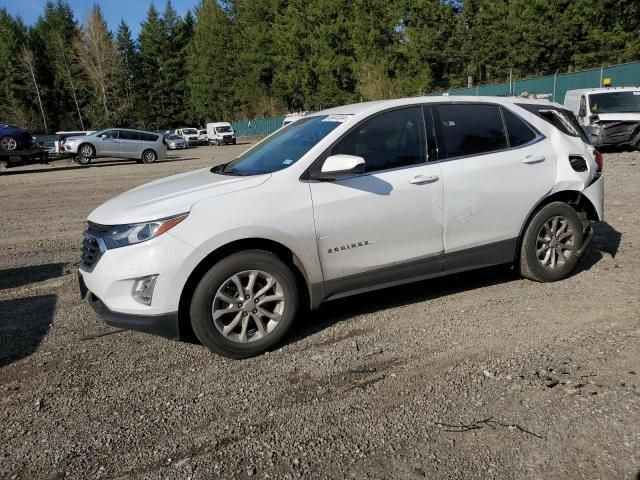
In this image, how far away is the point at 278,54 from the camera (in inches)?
2699

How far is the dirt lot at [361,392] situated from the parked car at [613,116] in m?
11.9

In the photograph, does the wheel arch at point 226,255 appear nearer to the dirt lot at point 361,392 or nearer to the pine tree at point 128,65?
the dirt lot at point 361,392

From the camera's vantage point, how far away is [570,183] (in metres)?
5.14

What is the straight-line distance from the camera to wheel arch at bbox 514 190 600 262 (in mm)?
5031

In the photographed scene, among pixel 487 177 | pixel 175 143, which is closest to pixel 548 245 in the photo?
pixel 487 177

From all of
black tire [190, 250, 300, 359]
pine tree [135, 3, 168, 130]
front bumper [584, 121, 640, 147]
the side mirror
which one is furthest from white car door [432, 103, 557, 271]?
pine tree [135, 3, 168, 130]

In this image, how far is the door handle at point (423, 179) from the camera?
4.43 m

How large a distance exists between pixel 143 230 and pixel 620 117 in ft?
51.6

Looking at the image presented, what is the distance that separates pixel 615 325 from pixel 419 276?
1.51 metres

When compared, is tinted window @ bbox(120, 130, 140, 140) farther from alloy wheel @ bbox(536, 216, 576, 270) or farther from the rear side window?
alloy wheel @ bbox(536, 216, 576, 270)

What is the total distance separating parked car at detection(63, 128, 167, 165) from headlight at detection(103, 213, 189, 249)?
77.0 feet

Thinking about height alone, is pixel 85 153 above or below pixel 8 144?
below

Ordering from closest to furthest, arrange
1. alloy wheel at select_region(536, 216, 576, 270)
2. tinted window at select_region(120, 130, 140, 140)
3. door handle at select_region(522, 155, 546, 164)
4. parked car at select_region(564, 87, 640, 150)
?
1. door handle at select_region(522, 155, 546, 164)
2. alloy wheel at select_region(536, 216, 576, 270)
3. parked car at select_region(564, 87, 640, 150)
4. tinted window at select_region(120, 130, 140, 140)

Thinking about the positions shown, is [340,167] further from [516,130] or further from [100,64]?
[100,64]
